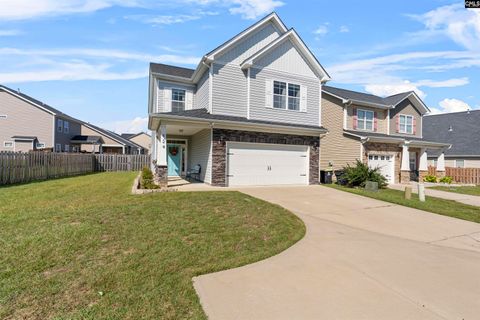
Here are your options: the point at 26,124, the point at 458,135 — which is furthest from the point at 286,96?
the point at 26,124

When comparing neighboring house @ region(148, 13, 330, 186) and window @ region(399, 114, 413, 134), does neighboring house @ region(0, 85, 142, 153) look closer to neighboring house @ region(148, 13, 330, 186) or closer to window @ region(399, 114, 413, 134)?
neighboring house @ region(148, 13, 330, 186)

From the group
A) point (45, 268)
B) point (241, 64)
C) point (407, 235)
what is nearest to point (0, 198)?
point (45, 268)

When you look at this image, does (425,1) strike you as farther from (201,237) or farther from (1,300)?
(1,300)

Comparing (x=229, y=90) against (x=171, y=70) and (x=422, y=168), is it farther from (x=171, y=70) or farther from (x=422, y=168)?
(x=422, y=168)

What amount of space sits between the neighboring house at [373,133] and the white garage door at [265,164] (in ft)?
12.0

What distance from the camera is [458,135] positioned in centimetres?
2942

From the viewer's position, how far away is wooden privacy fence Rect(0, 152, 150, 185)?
14.0 m

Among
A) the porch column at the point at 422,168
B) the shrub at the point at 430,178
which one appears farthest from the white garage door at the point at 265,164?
the shrub at the point at 430,178

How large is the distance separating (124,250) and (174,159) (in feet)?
45.6

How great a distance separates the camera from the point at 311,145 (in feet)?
53.0

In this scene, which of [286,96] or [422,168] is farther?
[422,168]

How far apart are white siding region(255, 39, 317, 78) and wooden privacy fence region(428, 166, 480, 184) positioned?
620 inches

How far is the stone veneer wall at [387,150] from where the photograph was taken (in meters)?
19.9

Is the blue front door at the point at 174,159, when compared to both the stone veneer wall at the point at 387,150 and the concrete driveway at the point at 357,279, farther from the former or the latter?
the concrete driveway at the point at 357,279
